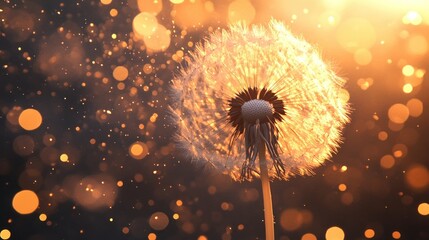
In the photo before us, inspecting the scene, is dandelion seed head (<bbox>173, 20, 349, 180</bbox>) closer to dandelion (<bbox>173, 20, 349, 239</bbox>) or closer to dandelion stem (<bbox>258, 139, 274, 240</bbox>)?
dandelion (<bbox>173, 20, 349, 239</bbox>)

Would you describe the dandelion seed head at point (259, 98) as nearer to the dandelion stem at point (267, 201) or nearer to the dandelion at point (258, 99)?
the dandelion at point (258, 99)

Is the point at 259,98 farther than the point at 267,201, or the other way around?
the point at 259,98

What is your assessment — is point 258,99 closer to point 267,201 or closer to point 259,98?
point 259,98

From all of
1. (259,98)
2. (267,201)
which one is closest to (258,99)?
(259,98)

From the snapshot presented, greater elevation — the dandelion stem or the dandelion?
the dandelion

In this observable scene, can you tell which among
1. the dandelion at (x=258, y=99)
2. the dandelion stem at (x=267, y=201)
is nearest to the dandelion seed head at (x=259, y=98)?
the dandelion at (x=258, y=99)

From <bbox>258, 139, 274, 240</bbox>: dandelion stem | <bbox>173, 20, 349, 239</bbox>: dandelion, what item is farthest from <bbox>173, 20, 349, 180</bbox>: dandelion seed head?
<bbox>258, 139, 274, 240</bbox>: dandelion stem

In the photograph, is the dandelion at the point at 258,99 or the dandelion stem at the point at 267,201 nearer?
the dandelion stem at the point at 267,201
